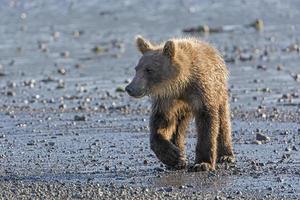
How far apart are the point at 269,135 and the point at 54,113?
378cm

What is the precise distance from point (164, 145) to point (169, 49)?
1076mm

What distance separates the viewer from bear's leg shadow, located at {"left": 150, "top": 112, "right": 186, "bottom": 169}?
11492 mm

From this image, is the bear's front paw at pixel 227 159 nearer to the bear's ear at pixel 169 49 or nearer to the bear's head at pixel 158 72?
the bear's head at pixel 158 72

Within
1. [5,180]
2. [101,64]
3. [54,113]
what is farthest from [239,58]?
[5,180]

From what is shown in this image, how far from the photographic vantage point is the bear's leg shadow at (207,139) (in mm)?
11648

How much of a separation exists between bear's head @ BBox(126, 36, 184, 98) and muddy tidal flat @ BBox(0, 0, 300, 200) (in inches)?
34.9

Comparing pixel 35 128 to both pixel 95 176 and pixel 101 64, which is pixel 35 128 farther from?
pixel 101 64

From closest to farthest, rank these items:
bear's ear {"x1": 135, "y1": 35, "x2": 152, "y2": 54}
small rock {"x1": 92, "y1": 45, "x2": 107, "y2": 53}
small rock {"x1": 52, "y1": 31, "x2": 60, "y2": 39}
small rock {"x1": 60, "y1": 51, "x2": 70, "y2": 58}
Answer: bear's ear {"x1": 135, "y1": 35, "x2": 152, "y2": 54} < small rock {"x1": 60, "y1": 51, "x2": 70, "y2": 58} < small rock {"x1": 92, "y1": 45, "x2": 107, "y2": 53} < small rock {"x1": 52, "y1": 31, "x2": 60, "y2": 39}

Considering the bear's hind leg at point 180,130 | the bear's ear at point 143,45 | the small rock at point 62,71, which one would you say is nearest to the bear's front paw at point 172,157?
the bear's hind leg at point 180,130

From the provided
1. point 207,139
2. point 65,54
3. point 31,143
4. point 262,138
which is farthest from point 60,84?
point 207,139

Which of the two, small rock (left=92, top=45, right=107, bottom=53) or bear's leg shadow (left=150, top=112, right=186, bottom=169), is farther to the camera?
small rock (left=92, top=45, right=107, bottom=53)

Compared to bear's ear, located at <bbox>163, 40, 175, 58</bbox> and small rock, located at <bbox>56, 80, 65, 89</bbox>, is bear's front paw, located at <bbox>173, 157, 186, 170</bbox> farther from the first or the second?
small rock, located at <bbox>56, 80, 65, 89</bbox>

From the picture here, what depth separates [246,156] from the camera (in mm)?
12453

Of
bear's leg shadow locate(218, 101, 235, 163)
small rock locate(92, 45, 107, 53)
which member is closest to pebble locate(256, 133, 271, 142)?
bear's leg shadow locate(218, 101, 235, 163)
